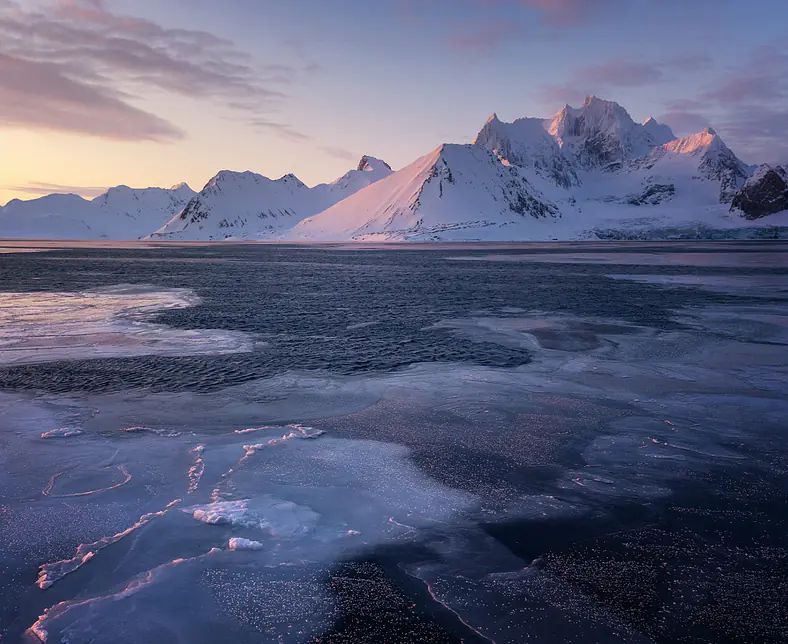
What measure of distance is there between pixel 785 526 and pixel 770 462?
8.92 feet

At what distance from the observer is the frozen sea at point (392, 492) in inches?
269

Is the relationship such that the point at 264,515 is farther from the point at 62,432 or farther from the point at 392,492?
the point at 62,432

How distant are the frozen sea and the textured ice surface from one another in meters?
0.29

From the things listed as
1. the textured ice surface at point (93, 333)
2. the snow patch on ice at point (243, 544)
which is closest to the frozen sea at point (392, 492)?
the snow patch on ice at point (243, 544)

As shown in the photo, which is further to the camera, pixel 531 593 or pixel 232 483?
pixel 232 483

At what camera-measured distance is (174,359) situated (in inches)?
782

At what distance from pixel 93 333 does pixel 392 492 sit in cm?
1958

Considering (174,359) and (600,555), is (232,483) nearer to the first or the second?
(600,555)

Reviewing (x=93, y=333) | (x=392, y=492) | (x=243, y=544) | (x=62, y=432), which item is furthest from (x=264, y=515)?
(x=93, y=333)

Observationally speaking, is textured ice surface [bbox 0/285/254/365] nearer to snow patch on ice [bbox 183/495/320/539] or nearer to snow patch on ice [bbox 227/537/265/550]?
snow patch on ice [bbox 183/495/320/539]

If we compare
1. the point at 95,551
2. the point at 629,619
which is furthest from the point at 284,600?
the point at 629,619

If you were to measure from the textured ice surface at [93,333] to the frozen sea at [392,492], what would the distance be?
29 cm

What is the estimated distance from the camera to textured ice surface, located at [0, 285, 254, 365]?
20.9 m

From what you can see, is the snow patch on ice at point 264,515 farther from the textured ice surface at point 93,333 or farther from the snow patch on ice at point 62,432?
the textured ice surface at point 93,333
